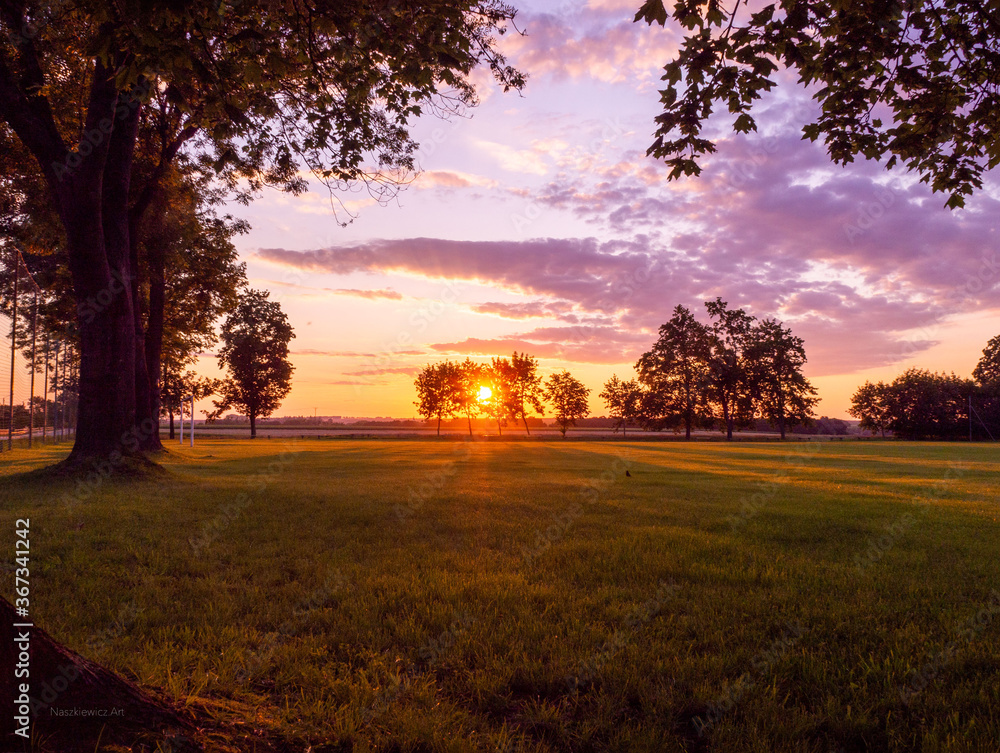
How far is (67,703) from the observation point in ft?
8.36

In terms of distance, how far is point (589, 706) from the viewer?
378 cm

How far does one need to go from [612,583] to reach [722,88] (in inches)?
269

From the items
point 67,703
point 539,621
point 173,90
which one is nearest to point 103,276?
point 173,90

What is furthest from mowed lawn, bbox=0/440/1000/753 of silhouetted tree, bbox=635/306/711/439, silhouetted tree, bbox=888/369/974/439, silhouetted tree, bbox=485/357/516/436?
silhouetted tree, bbox=888/369/974/439

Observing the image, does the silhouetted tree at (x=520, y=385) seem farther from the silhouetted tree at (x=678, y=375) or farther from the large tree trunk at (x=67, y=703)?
the large tree trunk at (x=67, y=703)

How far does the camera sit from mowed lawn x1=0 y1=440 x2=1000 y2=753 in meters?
3.56

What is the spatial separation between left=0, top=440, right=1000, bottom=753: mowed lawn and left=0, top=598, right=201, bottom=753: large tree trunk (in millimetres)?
530

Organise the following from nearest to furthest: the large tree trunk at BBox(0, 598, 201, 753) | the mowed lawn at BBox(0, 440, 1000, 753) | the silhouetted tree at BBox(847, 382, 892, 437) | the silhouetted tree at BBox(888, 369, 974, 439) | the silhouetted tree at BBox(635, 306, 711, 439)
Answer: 1. the large tree trunk at BBox(0, 598, 201, 753)
2. the mowed lawn at BBox(0, 440, 1000, 753)
3. the silhouetted tree at BBox(635, 306, 711, 439)
4. the silhouetted tree at BBox(888, 369, 974, 439)
5. the silhouetted tree at BBox(847, 382, 892, 437)

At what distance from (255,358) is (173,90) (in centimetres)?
6290

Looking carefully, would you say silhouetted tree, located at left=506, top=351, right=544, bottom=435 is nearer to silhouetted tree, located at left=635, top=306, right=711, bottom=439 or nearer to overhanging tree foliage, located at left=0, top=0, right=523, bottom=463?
silhouetted tree, located at left=635, top=306, right=711, bottom=439

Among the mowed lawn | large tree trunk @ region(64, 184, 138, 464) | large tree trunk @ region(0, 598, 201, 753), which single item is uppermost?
large tree trunk @ region(64, 184, 138, 464)

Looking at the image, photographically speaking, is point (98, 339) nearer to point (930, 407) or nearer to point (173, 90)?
point (173, 90)

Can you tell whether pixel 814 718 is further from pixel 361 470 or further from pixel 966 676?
pixel 361 470

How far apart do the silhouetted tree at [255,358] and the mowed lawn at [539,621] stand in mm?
56365
